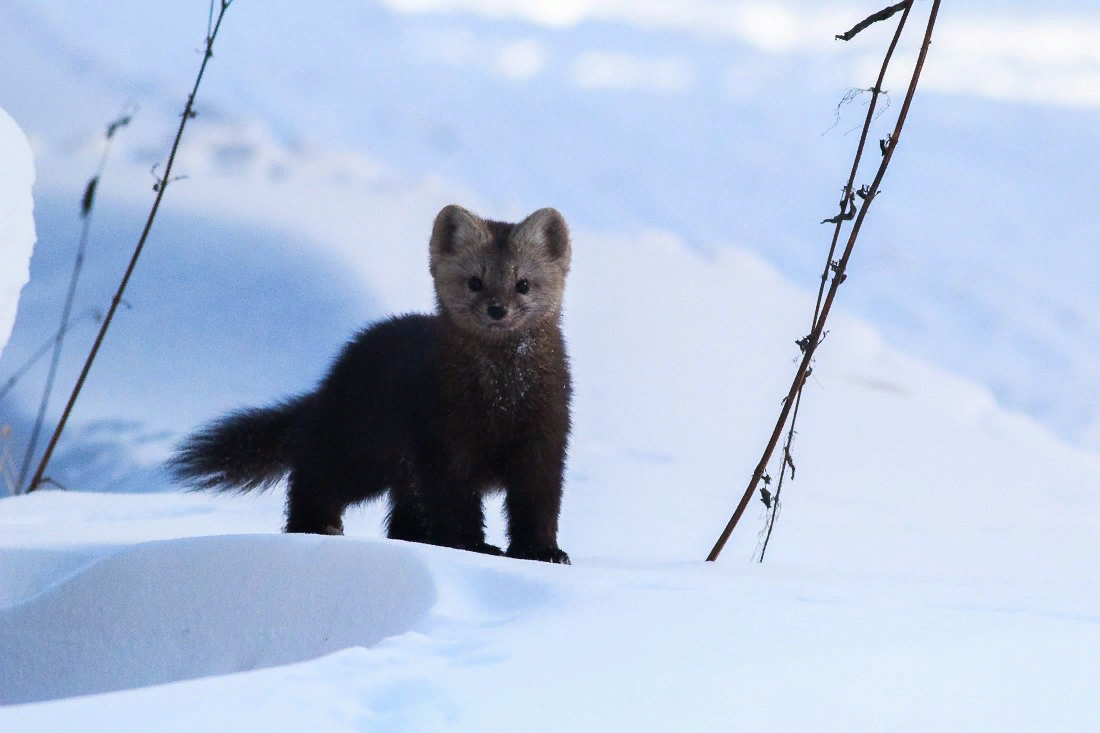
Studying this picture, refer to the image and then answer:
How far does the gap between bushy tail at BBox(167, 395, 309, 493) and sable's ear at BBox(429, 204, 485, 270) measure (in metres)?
0.99

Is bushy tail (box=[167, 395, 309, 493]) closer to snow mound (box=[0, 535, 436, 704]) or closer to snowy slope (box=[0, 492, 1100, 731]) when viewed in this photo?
snowy slope (box=[0, 492, 1100, 731])

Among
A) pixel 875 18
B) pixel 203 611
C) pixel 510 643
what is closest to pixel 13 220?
pixel 203 611

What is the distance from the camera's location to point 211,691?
1.81 metres

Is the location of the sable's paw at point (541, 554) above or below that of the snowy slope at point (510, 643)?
above

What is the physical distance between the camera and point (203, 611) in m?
2.92

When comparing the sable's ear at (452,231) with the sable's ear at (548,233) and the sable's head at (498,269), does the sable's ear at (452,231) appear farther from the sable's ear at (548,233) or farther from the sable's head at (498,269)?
the sable's ear at (548,233)

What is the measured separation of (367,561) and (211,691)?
0.94m

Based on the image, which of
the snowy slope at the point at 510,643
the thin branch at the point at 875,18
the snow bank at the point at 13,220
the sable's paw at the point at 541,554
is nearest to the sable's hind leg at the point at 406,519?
the sable's paw at the point at 541,554

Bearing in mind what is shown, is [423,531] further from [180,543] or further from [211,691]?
[211,691]

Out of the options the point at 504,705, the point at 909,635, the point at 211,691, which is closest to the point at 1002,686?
the point at 909,635

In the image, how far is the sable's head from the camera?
3309 mm

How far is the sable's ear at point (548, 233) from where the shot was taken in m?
3.39

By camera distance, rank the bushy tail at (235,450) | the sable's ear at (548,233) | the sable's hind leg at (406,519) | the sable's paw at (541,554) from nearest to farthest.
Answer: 1. the sable's paw at (541,554)
2. the sable's ear at (548,233)
3. the sable's hind leg at (406,519)
4. the bushy tail at (235,450)

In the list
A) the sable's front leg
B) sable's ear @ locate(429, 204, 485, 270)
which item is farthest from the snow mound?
→ sable's ear @ locate(429, 204, 485, 270)
